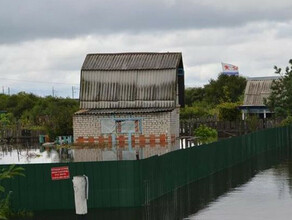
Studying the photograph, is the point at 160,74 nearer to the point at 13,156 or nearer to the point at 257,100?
the point at 13,156

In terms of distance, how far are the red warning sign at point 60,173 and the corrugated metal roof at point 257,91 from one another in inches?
2629

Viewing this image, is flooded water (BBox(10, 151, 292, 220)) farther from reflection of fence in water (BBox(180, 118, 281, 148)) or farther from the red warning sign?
reflection of fence in water (BBox(180, 118, 281, 148))

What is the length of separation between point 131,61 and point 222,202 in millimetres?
38140

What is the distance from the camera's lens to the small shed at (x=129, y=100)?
56156 mm

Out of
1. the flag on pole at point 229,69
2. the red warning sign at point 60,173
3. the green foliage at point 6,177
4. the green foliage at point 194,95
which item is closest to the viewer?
the green foliage at point 6,177

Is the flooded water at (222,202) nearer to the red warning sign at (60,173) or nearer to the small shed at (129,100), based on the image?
the red warning sign at (60,173)

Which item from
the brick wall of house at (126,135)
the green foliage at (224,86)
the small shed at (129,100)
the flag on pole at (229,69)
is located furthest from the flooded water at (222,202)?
the flag on pole at (229,69)

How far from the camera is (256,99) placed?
3438 inches

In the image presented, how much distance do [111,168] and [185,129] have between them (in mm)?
44067

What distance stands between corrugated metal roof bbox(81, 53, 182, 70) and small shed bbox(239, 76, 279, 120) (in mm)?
26777

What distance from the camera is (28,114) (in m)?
98.3

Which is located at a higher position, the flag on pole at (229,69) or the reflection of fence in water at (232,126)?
the flag on pole at (229,69)

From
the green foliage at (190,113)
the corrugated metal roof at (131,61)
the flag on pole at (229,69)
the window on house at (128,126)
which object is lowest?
the window on house at (128,126)

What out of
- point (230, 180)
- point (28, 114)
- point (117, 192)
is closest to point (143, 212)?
point (117, 192)
